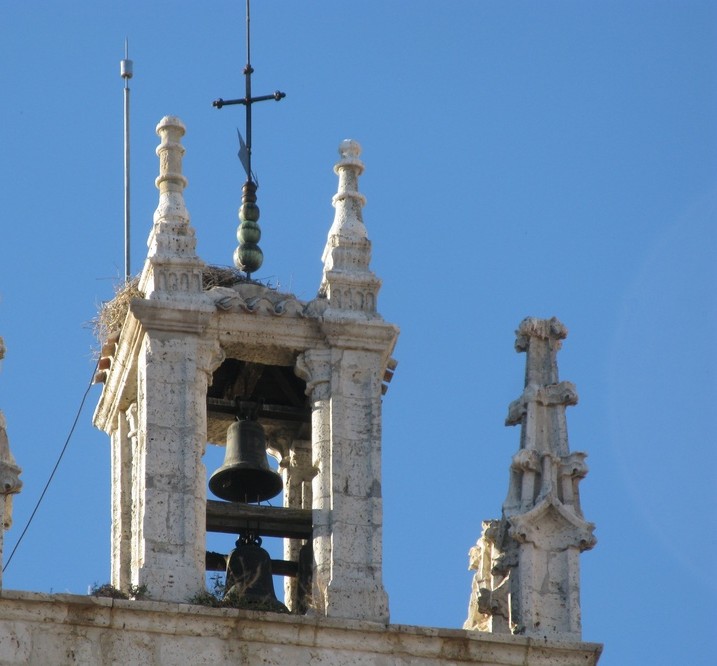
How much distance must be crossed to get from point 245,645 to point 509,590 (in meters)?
2.82

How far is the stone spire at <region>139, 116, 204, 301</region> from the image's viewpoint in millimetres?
41094

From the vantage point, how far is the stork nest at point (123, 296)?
41719 mm

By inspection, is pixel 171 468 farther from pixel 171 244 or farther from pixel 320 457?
pixel 171 244

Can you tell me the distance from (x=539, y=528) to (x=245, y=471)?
3.04 meters

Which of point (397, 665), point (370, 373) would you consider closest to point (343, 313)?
point (370, 373)

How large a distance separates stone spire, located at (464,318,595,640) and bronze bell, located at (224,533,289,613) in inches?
78.6

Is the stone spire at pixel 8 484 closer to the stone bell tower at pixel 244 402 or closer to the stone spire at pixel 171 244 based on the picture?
the stone bell tower at pixel 244 402

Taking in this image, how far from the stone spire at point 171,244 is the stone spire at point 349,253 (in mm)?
1317

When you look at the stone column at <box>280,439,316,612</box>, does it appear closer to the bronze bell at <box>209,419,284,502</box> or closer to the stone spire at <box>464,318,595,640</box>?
the bronze bell at <box>209,419,284,502</box>

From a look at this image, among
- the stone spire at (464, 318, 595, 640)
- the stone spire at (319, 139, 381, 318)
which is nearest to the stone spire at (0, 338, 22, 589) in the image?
the stone spire at (319, 139, 381, 318)

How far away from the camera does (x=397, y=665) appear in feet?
130

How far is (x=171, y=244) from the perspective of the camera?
41.3 m

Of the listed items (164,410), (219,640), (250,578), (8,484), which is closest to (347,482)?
(250,578)

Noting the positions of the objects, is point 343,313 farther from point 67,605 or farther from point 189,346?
point 67,605
